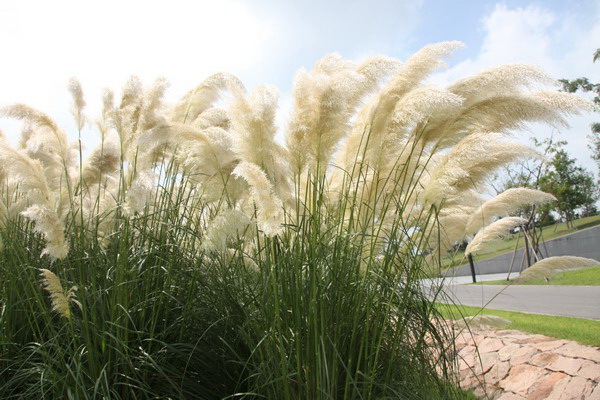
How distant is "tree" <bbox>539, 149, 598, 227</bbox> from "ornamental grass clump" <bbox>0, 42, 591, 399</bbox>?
18.8 metres

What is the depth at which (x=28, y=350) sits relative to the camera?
2.39 metres

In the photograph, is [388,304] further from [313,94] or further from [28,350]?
[28,350]

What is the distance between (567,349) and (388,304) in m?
3.98

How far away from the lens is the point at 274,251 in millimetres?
2266

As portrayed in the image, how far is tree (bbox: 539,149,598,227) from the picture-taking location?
23.0 metres

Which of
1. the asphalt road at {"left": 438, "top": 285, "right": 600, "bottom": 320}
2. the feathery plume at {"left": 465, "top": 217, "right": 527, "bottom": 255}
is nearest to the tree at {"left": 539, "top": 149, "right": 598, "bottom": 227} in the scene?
the asphalt road at {"left": 438, "top": 285, "right": 600, "bottom": 320}

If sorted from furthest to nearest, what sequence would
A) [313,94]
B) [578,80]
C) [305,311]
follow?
1. [578,80]
2. [313,94]
3. [305,311]

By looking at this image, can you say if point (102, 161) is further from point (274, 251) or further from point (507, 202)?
point (507, 202)

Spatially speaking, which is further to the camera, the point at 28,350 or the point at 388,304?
the point at 28,350

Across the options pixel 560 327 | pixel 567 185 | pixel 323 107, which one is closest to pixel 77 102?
pixel 323 107

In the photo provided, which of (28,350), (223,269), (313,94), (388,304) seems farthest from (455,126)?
(28,350)

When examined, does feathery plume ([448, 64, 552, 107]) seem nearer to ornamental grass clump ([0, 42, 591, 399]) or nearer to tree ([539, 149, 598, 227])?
ornamental grass clump ([0, 42, 591, 399])

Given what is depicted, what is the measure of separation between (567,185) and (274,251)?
28026mm

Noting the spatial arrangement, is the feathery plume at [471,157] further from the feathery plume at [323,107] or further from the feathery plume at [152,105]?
the feathery plume at [152,105]
